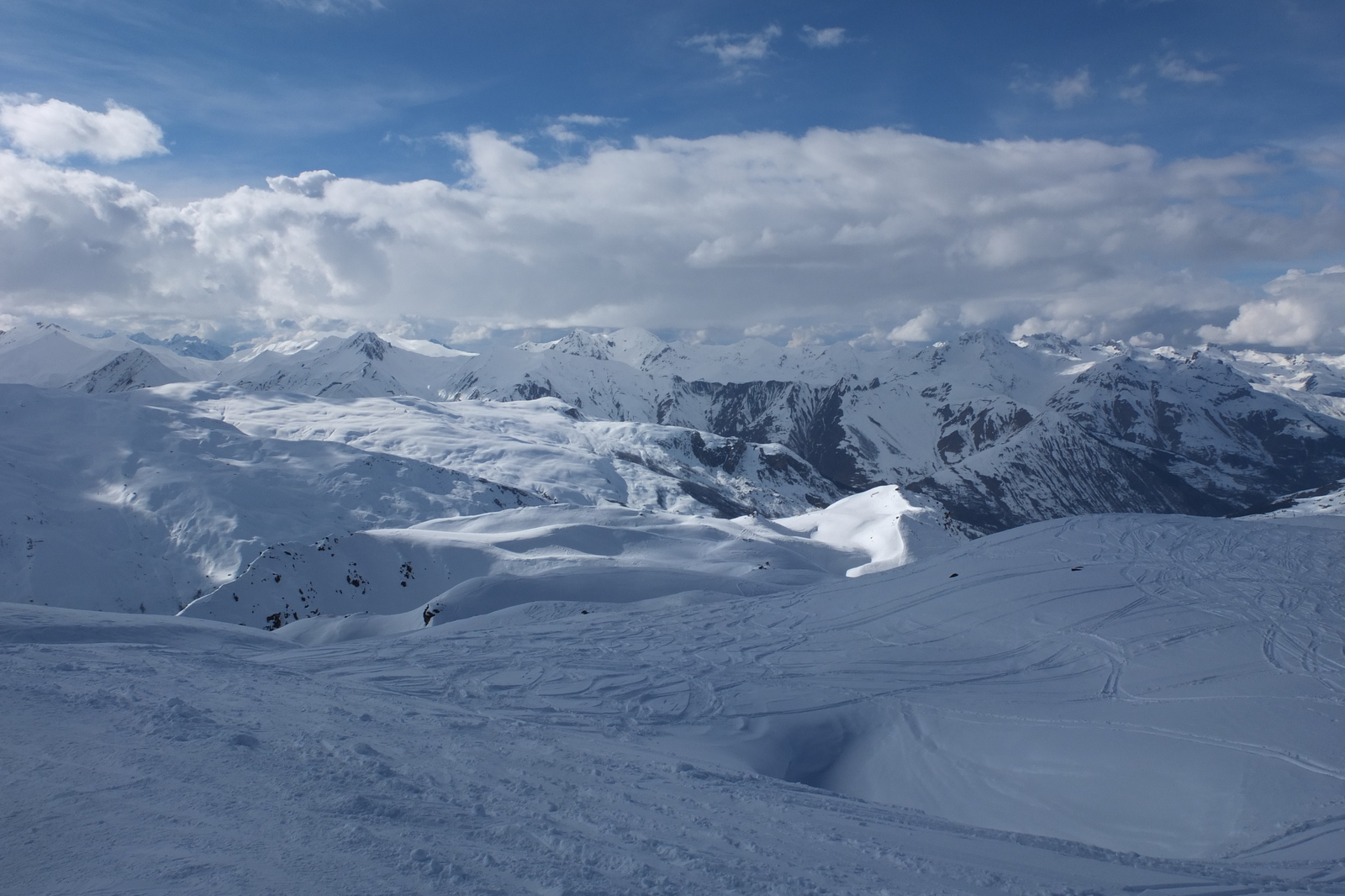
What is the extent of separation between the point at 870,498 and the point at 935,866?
74.6 meters

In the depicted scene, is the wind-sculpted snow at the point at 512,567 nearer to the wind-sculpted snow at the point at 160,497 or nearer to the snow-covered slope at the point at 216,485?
the snow-covered slope at the point at 216,485

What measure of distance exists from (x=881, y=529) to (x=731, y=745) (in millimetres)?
54521

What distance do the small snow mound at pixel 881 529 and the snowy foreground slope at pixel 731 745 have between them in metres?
27.9

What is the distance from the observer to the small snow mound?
55031mm

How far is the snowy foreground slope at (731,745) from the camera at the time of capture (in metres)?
6.46

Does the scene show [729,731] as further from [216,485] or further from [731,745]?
[216,485]

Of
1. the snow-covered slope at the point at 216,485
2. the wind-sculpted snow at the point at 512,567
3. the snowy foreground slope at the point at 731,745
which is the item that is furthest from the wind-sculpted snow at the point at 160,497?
the snowy foreground slope at the point at 731,745

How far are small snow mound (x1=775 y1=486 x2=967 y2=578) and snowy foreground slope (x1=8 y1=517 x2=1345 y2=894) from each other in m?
27.9

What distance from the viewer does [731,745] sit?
1231 centimetres

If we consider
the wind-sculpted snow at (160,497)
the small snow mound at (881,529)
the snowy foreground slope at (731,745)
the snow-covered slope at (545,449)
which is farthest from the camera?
the snow-covered slope at (545,449)

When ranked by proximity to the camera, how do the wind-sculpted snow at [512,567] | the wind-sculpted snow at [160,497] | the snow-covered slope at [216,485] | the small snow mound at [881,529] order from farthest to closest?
1. the snow-covered slope at [216,485]
2. the wind-sculpted snow at [160,497]
3. the small snow mound at [881,529]
4. the wind-sculpted snow at [512,567]

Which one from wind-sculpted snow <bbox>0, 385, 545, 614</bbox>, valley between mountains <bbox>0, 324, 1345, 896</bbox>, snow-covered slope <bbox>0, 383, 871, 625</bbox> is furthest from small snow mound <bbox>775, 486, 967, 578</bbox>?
wind-sculpted snow <bbox>0, 385, 545, 614</bbox>

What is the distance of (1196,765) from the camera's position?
36.8ft

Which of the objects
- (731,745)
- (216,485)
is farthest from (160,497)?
(731,745)
